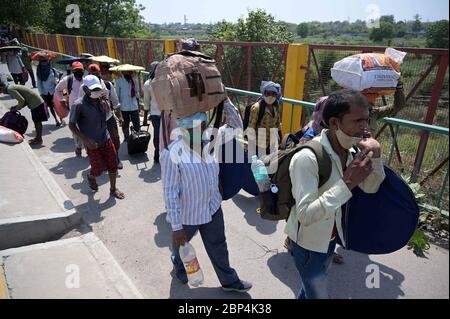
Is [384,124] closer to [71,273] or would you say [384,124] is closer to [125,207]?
[125,207]

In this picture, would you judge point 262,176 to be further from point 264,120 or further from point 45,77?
point 45,77

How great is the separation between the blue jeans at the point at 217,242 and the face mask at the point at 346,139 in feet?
3.66

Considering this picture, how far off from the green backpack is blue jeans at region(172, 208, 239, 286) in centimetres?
66

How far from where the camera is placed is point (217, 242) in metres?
2.60

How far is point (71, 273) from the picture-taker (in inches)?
117

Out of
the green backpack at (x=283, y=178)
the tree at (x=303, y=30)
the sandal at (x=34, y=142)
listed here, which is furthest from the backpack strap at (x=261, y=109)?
the tree at (x=303, y=30)

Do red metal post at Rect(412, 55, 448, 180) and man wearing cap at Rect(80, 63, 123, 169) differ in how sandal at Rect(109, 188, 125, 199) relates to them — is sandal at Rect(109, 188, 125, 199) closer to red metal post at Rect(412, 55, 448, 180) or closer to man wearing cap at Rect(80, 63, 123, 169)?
man wearing cap at Rect(80, 63, 123, 169)

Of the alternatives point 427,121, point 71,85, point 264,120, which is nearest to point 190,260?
point 264,120

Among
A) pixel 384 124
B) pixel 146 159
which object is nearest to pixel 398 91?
pixel 384 124

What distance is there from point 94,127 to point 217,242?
8.94 feet

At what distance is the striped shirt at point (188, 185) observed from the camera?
7.15ft

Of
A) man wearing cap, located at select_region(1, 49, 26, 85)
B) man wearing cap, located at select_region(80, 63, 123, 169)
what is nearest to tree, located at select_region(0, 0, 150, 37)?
man wearing cap, located at select_region(1, 49, 26, 85)

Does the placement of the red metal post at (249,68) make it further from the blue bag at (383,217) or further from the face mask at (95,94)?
the blue bag at (383,217)

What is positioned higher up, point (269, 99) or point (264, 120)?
point (269, 99)
